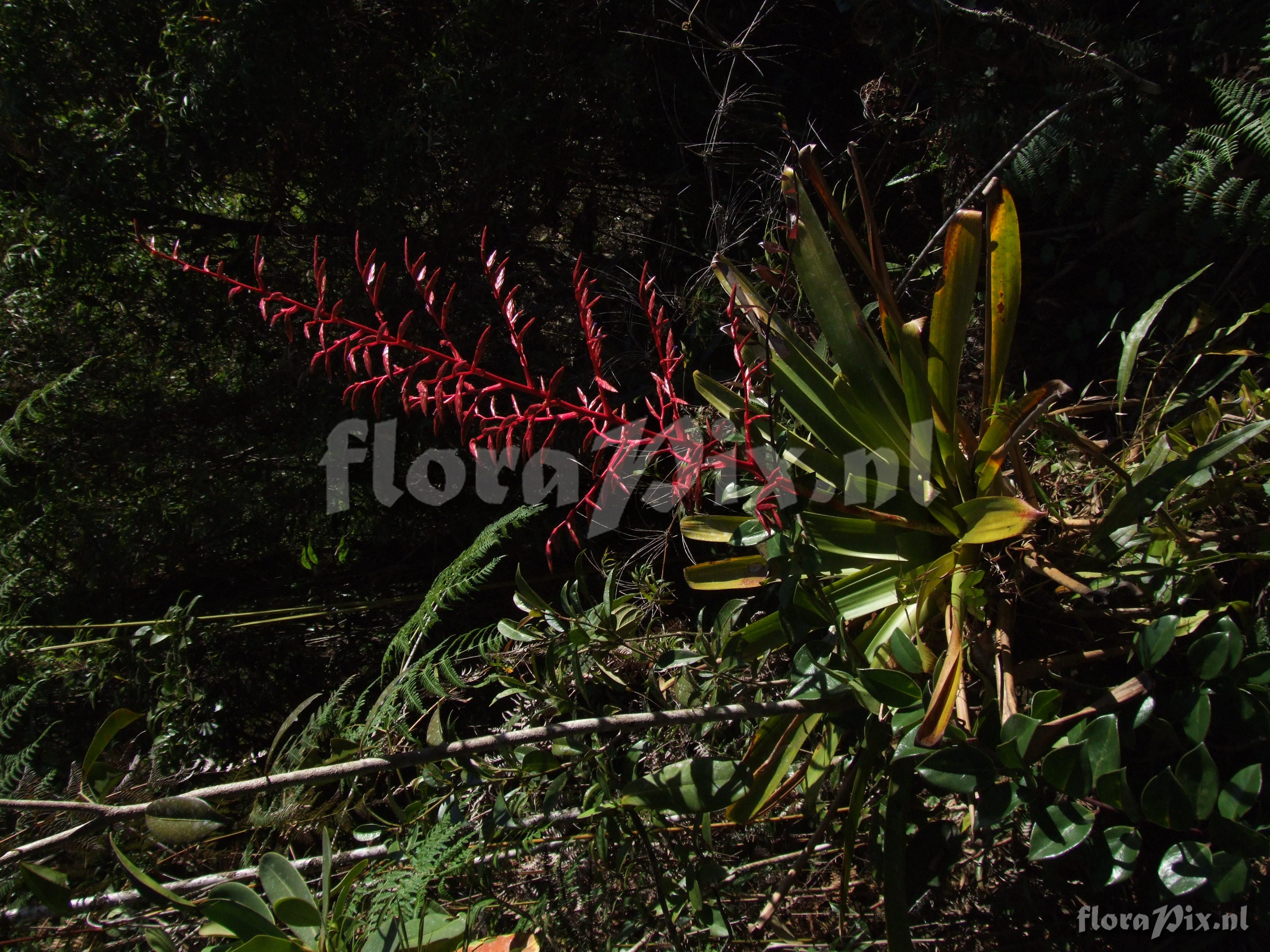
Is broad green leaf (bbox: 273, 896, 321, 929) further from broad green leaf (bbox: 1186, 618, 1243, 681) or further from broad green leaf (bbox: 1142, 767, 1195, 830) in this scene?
broad green leaf (bbox: 1186, 618, 1243, 681)

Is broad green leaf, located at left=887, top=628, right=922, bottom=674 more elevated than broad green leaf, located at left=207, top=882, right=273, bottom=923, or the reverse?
broad green leaf, located at left=887, top=628, right=922, bottom=674

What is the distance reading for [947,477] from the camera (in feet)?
4.23

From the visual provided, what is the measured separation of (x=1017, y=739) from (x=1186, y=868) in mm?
270

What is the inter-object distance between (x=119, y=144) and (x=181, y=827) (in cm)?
178

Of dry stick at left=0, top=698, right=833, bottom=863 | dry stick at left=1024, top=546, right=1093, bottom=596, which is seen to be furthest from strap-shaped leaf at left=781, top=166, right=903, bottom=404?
dry stick at left=0, top=698, right=833, bottom=863

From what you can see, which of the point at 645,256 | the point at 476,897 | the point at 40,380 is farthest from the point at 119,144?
the point at 476,897

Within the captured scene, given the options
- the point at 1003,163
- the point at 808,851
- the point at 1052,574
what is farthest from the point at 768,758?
the point at 1003,163

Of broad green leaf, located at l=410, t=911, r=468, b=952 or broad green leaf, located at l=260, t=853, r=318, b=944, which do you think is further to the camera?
broad green leaf, located at l=410, t=911, r=468, b=952

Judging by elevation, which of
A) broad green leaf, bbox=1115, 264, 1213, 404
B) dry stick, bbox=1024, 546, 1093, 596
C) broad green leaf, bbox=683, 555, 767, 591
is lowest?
dry stick, bbox=1024, 546, 1093, 596

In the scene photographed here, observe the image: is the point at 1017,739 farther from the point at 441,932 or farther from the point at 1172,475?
the point at 441,932

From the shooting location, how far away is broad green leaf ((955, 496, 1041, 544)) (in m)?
1.04

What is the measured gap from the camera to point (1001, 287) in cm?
122

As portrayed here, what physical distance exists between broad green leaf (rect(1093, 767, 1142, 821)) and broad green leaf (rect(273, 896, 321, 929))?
2.89 feet

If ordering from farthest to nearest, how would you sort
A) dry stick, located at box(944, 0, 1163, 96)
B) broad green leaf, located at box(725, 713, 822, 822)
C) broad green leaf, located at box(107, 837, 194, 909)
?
1. dry stick, located at box(944, 0, 1163, 96)
2. broad green leaf, located at box(725, 713, 822, 822)
3. broad green leaf, located at box(107, 837, 194, 909)
